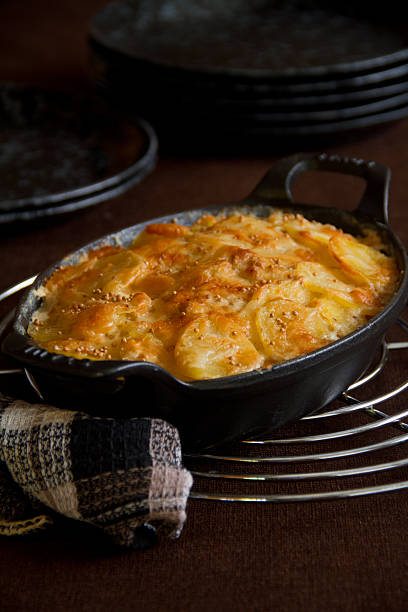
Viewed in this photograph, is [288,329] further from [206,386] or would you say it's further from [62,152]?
[62,152]

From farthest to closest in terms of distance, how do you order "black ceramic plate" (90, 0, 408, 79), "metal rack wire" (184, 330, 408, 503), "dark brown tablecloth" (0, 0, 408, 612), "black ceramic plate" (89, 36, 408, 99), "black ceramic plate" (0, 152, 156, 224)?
1. "black ceramic plate" (90, 0, 408, 79)
2. "black ceramic plate" (89, 36, 408, 99)
3. "black ceramic plate" (0, 152, 156, 224)
4. "metal rack wire" (184, 330, 408, 503)
5. "dark brown tablecloth" (0, 0, 408, 612)

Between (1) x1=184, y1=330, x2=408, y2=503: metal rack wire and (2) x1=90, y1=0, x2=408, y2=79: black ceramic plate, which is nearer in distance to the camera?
(1) x1=184, y1=330, x2=408, y2=503: metal rack wire

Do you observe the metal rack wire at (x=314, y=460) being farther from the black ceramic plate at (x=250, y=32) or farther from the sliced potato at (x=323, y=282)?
the black ceramic plate at (x=250, y=32)

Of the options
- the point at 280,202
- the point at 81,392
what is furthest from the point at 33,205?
the point at 81,392

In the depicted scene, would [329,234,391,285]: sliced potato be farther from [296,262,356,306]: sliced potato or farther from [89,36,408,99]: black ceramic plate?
[89,36,408,99]: black ceramic plate

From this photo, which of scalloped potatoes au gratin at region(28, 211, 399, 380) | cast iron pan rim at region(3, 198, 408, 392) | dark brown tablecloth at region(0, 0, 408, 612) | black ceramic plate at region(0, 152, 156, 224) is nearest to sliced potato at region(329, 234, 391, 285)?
scalloped potatoes au gratin at region(28, 211, 399, 380)

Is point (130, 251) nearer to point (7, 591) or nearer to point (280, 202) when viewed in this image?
point (280, 202)
